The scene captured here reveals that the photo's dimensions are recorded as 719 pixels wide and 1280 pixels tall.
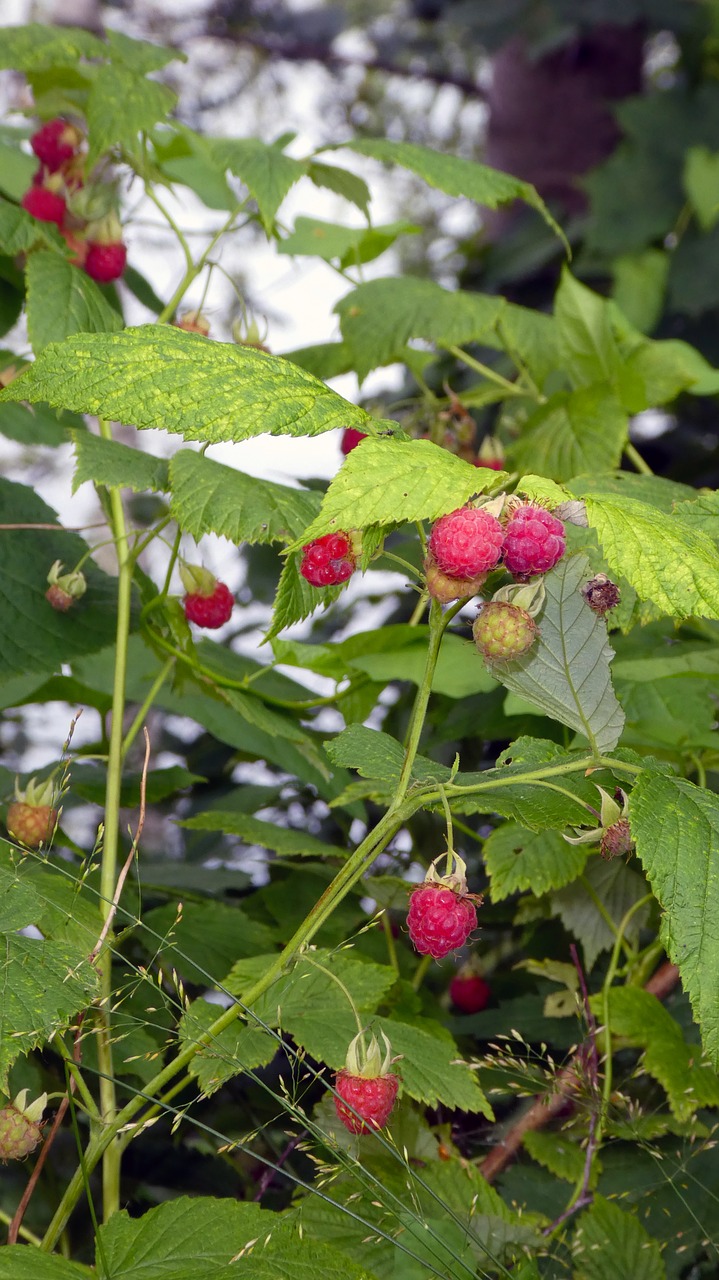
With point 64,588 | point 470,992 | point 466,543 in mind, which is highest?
point 466,543


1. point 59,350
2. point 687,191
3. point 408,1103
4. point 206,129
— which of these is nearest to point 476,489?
point 59,350

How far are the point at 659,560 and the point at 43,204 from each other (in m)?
0.69

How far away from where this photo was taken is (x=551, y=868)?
0.76 meters

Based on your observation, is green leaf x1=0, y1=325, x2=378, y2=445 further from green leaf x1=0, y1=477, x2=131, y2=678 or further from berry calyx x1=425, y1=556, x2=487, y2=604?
green leaf x1=0, y1=477, x2=131, y2=678

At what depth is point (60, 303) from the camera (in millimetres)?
808

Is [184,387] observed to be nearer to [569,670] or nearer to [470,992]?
[569,670]

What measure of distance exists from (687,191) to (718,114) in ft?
0.57

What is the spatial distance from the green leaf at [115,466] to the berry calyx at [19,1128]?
364 mm

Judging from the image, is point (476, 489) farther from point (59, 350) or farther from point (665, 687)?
point (665, 687)

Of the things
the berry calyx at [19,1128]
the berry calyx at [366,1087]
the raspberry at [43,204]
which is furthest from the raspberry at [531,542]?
the raspberry at [43,204]

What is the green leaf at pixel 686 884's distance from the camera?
1.52ft

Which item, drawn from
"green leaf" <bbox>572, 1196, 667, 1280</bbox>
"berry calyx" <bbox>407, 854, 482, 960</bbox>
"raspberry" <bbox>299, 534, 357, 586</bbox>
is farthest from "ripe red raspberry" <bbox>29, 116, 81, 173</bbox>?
"green leaf" <bbox>572, 1196, 667, 1280</bbox>

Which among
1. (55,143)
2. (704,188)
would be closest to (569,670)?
(55,143)

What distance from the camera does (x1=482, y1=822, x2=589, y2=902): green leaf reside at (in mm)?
754
